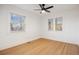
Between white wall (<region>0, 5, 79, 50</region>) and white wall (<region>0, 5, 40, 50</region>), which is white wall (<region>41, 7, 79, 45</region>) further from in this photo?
white wall (<region>0, 5, 40, 50</region>)

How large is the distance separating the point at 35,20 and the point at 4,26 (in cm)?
243

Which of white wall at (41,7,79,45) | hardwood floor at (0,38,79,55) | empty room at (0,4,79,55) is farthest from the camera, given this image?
white wall at (41,7,79,45)

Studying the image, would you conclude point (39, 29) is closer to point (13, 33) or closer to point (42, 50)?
point (13, 33)

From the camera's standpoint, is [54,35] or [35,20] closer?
[54,35]

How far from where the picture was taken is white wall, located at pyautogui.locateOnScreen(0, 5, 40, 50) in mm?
2883

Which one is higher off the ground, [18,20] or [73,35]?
[18,20]

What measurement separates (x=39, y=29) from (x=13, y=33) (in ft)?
7.80

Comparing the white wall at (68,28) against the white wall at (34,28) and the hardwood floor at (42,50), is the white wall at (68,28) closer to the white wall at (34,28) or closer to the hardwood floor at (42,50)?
the white wall at (34,28)

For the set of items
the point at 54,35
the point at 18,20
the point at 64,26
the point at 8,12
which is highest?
the point at 8,12

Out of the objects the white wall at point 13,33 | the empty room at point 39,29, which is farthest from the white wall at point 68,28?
the white wall at point 13,33

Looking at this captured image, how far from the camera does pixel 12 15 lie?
339 centimetres

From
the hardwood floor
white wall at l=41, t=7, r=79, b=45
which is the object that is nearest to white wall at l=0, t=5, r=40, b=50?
the hardwood floor
